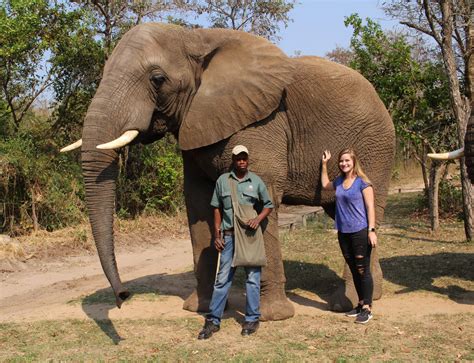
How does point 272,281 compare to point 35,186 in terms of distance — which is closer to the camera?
point 272,281

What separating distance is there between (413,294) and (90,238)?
6920 mm

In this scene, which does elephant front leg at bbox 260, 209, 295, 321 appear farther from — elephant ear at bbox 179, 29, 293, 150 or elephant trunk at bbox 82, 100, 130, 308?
elephant trunk at bbox 82, 100, 130, 308

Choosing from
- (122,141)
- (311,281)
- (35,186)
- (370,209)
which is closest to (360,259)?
(370,209)

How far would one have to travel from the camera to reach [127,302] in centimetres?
736

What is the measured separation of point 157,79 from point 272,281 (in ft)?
8.04

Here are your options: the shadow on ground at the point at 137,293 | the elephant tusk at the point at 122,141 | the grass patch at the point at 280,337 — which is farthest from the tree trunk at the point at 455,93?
the elephant tusk at the point at 122,141

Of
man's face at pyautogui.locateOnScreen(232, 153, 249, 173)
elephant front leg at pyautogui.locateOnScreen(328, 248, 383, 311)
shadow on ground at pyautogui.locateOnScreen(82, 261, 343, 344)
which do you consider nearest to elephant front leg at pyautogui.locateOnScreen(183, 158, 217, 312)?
shadow on ground at pyautogui.locateOnScreen(82, 261, 343, 344)

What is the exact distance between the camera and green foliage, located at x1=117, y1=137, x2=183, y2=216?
14742 mm

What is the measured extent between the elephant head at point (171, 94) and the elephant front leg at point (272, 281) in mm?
1166

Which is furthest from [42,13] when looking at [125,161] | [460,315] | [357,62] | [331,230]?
[460,315]

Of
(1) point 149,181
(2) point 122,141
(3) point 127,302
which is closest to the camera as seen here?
(2) point 122,141

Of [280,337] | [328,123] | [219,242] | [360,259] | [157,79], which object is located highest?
[157,79]

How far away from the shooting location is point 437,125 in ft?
45.0

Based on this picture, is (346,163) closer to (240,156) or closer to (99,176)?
(240,156)
